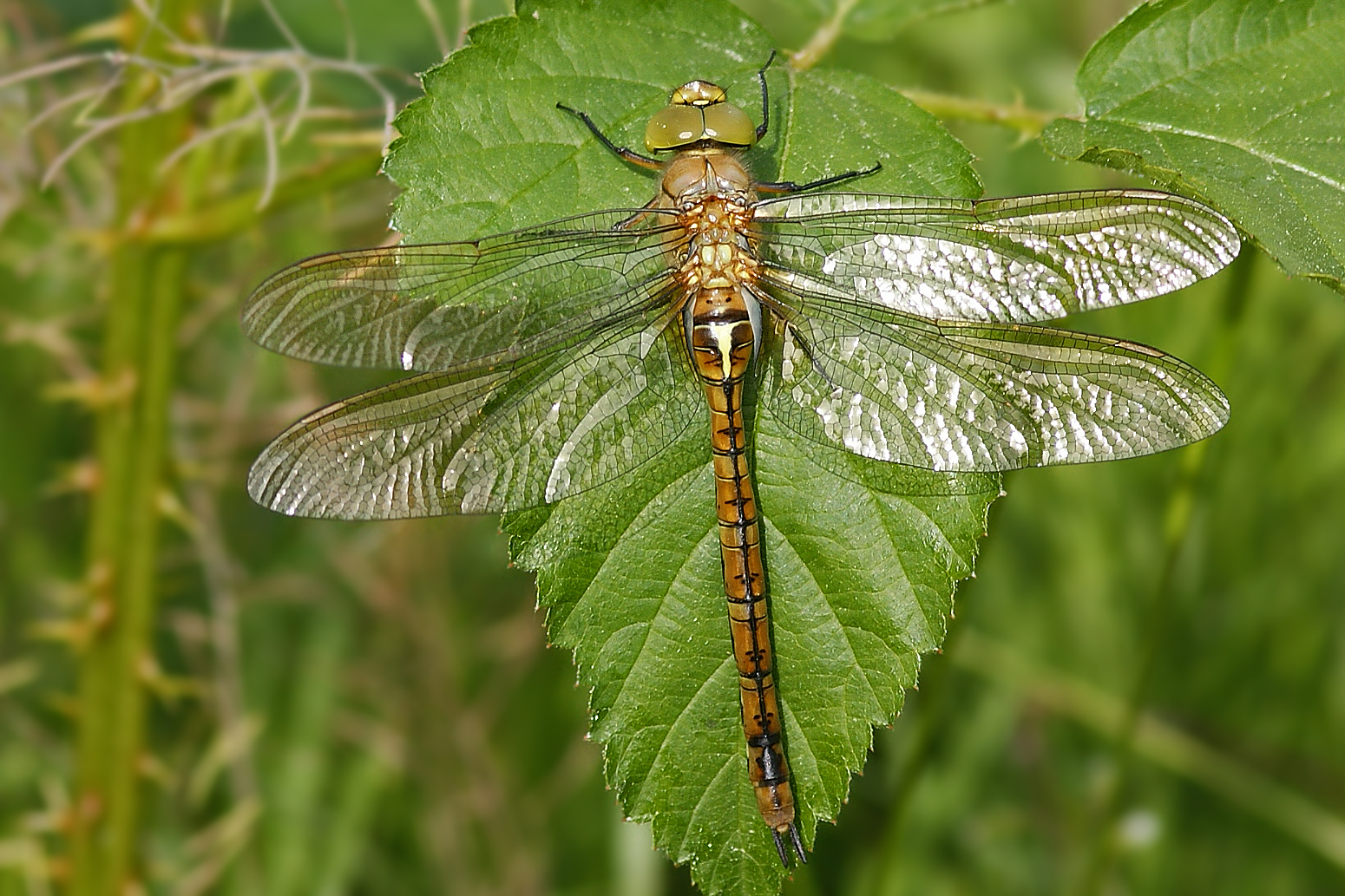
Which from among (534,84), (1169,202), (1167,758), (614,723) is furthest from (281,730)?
(1169,202)

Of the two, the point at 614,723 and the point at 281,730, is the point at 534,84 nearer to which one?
the point at 614,723

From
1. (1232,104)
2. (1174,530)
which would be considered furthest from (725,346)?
(1174,530)

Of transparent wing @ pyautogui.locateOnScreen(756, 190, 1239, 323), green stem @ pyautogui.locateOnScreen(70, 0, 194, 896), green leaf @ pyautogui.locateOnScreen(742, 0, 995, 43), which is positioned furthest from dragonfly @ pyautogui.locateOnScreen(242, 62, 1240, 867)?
green stem @ pyautogui.locateOnScreen(70, 0, 194, 896)

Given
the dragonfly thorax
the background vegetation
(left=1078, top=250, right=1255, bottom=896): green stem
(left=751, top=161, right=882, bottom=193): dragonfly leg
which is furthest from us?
the background vegetation

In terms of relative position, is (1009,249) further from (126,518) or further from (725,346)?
(126,518)

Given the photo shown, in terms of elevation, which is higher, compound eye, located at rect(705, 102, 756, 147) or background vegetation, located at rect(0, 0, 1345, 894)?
compound eye, located at rect(705, 102, 756, 147)

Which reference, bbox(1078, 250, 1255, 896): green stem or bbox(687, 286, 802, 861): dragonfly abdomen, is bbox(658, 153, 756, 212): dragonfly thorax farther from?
bbox(1078, 250, 1255, 896): green stem
